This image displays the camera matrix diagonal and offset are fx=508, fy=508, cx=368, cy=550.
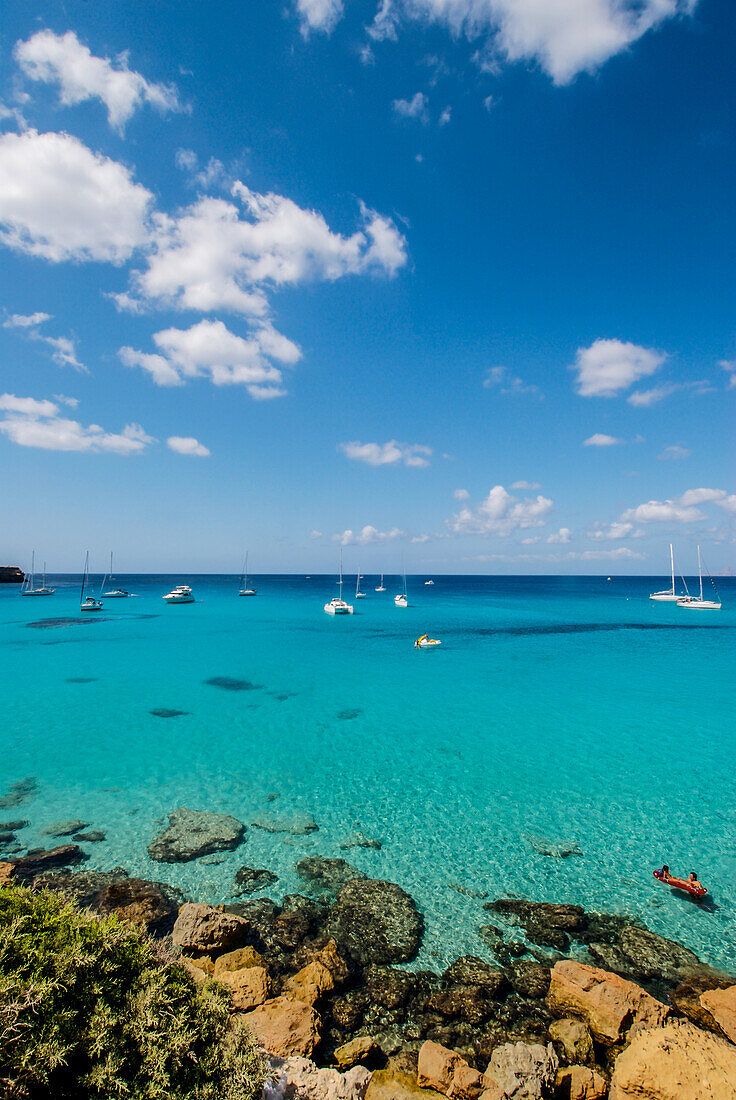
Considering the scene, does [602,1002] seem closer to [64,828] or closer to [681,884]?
[681,884]

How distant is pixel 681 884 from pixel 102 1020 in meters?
13.0

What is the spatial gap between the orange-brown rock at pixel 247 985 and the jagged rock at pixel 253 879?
129 inches

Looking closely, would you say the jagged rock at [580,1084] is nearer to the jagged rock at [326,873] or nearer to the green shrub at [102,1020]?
the green shrub at [102,1020]

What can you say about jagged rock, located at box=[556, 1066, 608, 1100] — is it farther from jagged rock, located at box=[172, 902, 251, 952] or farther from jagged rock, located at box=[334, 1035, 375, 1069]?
jagged rock, located at box=[172, 902, 251, 952]

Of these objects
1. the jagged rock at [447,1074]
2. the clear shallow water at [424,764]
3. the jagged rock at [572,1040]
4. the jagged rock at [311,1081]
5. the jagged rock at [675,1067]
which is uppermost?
the jagged rock at [675,1067]

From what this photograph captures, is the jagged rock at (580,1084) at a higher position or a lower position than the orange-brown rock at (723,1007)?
higher

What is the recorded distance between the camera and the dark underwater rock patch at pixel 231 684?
1292 inches

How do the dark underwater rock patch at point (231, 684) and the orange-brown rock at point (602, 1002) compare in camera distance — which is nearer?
the orange-brown rock at point (602, 1002)

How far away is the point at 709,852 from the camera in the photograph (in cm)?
1416

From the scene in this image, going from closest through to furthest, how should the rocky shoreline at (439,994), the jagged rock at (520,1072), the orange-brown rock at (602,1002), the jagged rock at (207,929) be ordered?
1. the jagged rock at (520,1072)
2. the rocky shoreline at (439,994)
3. the orange-brown rock at (602,1002)
4. the jagged rock at (207,929)

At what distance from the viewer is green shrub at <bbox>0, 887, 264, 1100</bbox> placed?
14.8ft

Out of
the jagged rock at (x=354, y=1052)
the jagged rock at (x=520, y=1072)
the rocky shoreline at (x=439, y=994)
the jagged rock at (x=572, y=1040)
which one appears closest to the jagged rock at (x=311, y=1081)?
the rocky shoreline at (x=439, y=994)

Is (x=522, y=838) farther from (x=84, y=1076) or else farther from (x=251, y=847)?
(x=84, y=1076)

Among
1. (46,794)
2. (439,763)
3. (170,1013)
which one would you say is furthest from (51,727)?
(170,1013)
